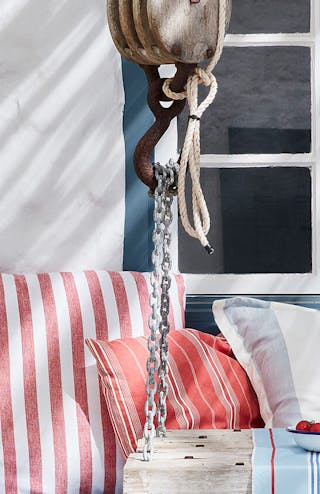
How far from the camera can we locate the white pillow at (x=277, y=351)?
294cm

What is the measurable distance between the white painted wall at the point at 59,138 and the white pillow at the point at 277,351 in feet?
1.84

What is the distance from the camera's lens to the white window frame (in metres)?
3.51

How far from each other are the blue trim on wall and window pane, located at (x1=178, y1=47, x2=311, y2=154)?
19cm

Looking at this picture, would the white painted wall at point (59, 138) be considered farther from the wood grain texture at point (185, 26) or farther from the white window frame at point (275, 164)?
the wood grain texture at point (185, 26)

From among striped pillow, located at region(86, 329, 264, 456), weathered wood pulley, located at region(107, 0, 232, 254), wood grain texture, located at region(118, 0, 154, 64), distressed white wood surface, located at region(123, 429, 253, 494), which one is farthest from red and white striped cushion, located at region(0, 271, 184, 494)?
wood grain texture, located at region(118, 0, 154, 64)

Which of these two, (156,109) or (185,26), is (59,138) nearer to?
(156,109)

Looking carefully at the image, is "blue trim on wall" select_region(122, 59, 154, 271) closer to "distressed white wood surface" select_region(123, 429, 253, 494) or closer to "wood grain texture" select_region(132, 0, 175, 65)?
"distressed white wood surface" select_region(123, 429, 253, 494)

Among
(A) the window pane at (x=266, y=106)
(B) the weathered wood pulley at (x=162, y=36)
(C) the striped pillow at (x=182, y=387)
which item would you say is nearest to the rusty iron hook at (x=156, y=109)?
(B) the weathered wood pulley at (x=162, y=36)

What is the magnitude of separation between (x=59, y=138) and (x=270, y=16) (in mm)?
950

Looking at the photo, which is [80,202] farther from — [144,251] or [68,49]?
[68,49]

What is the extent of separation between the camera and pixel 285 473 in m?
2.15

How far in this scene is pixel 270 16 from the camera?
3551 millimetres

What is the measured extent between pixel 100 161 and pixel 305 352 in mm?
1063

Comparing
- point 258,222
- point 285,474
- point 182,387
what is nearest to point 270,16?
point 258,222
